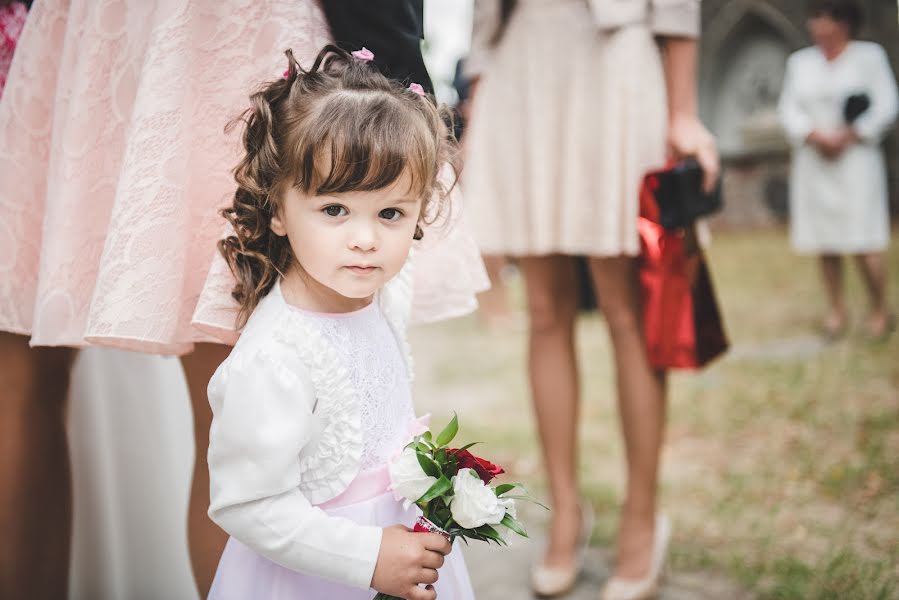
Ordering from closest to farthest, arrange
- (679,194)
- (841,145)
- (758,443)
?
1. (679,194)
2. (758,443)
3. (841,145)

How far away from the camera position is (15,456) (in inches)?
58.4

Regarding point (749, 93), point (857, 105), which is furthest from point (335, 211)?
point (749, 93)

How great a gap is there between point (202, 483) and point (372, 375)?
0.42m

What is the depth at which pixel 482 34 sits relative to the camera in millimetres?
2186

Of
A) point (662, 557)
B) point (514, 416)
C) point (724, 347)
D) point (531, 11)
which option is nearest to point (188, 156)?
point (531, 11)

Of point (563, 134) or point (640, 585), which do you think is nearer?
point (640, 585)

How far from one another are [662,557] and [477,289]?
1.00 m

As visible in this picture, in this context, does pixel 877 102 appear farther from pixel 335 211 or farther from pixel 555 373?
pixel 335 211

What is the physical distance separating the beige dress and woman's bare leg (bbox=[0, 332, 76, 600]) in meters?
1.15

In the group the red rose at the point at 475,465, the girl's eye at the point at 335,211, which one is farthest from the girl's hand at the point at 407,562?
the girl's eye at the point at 335,211

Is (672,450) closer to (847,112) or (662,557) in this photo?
(662,557)

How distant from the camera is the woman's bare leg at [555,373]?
7.12 ft

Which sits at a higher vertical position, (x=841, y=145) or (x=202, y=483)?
(x=841, y=145)

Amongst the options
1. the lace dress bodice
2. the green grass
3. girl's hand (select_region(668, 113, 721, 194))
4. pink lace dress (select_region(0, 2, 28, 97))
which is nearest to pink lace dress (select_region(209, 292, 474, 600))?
the lace dress bodice
